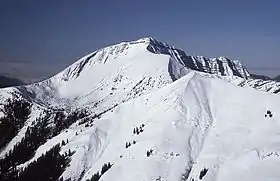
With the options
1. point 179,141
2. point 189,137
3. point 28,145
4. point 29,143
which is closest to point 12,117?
point 29,143

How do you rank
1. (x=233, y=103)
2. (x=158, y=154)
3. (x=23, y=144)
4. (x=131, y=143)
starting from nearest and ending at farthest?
(x=158, y=154)
(x=131, y=143)
(x=233, y=103)
(x=23, y=144)

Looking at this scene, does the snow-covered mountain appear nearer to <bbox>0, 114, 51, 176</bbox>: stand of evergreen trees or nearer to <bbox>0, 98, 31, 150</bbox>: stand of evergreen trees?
<bbox>0, 114, 51, 176</bbox>: stand of evergreen trees

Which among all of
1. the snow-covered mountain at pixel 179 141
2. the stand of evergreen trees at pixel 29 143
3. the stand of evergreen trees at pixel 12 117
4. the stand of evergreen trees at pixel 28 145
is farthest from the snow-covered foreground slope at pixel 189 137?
the stand of evergreen trees at pixel 12 117

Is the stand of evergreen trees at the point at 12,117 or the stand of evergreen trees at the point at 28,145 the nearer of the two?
the stand of evergreen trees at the point at 28,145

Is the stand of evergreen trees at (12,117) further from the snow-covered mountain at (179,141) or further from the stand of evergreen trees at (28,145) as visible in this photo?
the snow-covered mountain at (179,141)

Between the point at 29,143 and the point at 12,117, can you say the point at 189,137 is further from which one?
the point at 12,117

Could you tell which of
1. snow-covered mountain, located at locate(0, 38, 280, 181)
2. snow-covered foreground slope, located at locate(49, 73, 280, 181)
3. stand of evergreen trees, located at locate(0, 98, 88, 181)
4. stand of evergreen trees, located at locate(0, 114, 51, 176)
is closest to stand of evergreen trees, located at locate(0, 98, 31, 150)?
stand of evergreen trees, located at locate(0, 98, 88, 181)

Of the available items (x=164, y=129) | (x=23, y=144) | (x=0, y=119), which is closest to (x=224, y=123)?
(x=164, y=129)

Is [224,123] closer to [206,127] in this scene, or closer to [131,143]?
[206,127]

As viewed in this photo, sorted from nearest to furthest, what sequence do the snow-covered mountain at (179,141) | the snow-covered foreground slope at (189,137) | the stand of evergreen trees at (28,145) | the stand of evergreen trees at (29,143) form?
1. the snow-covered foreground slope at (189,137)
2. the snow-covered mountain at (179,141)
3. the stand of evergreen trees at (29,143)
4. the stand of evergreen trees at (28,145)
